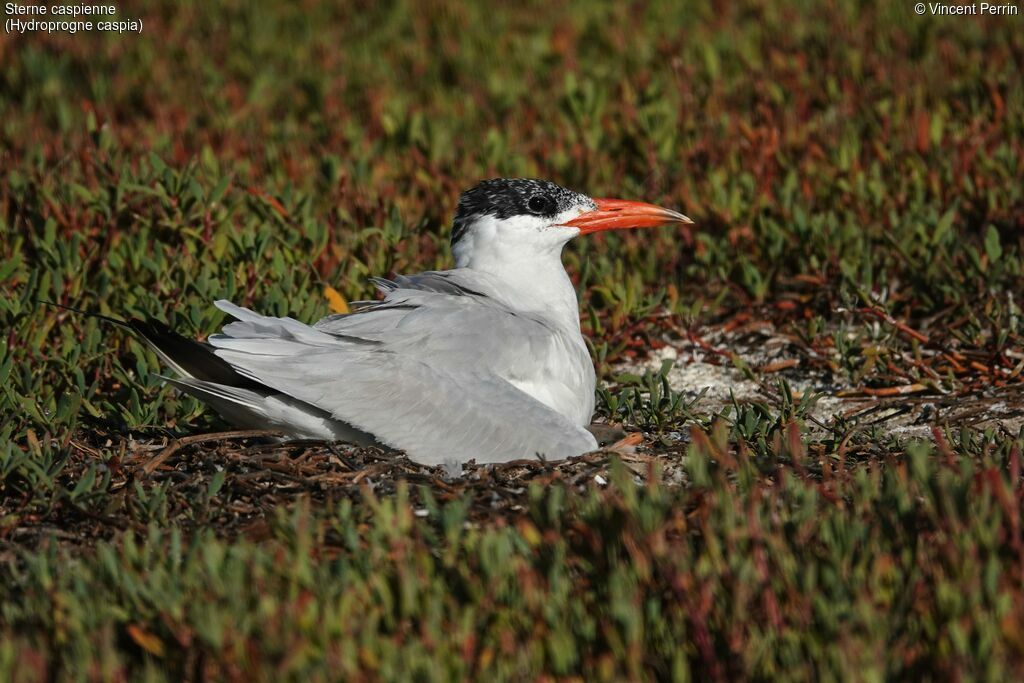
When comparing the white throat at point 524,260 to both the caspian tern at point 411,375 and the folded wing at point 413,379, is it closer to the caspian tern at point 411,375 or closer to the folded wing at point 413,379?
the caspian tern at point 411,375

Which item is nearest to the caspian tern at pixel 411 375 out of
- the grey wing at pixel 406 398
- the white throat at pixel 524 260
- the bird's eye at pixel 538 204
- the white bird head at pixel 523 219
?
the grey wing at pixel 406 398

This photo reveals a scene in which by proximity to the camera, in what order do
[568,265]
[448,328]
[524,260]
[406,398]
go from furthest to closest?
[568,265] < [524,260] < [448,328] < [406,398]

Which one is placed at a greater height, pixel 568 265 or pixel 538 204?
pixel 538 204

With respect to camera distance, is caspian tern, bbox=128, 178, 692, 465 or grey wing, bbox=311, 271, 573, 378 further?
grey wing, bbox=311, 271, 573, 378

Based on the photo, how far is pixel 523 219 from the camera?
18.4 feet

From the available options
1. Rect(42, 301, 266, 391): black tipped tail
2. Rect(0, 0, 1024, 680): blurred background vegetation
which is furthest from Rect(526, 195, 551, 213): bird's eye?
Rect(42, 301, 266, 391): black tipped tail

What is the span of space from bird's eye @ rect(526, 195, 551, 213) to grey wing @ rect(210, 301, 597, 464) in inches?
43.7

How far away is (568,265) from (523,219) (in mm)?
1340

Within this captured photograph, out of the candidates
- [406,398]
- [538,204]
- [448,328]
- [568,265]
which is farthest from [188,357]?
[568,265]

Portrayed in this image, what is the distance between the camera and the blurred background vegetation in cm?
330

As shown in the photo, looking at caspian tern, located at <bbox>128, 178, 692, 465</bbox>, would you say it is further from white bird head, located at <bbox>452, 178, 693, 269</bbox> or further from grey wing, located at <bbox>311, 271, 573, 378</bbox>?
white bird head, located at <bbox>452, 178, 693, 269</bbox>

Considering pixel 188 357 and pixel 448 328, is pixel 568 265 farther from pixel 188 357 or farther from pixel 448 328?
pixel 188 357

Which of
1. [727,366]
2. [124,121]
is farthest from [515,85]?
[727,366]

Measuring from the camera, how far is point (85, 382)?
5.59m
